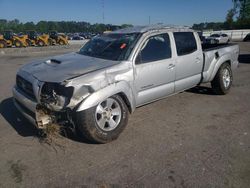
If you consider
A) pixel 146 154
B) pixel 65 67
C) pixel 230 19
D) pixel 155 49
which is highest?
pixel 230 19

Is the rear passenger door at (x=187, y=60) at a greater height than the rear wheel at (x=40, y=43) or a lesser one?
greater

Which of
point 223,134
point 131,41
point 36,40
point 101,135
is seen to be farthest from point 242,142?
point 36,40

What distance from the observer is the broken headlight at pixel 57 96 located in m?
3.47

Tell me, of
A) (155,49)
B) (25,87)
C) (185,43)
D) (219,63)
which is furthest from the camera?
(219,63)

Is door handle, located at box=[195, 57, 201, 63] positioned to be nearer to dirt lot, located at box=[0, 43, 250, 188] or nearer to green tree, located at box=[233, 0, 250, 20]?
dirt lot, located at box=[0, 43, 250, 188]

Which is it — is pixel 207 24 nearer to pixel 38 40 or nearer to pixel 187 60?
pixel 38 40

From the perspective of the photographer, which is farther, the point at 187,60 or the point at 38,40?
the point at 38,40

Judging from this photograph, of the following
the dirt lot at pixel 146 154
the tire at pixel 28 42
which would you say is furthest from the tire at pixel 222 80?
the tire at pixel 28 42

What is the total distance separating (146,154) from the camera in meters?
3.53

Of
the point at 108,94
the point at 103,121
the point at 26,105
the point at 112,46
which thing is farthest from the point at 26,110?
the point at 112,46

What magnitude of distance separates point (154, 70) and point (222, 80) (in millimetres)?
2474

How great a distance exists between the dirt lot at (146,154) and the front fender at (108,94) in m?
0.62

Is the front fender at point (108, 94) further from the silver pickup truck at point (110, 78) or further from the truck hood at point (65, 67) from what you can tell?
the truck hood at point (65, 67)

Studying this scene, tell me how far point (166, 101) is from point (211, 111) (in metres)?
1.07
